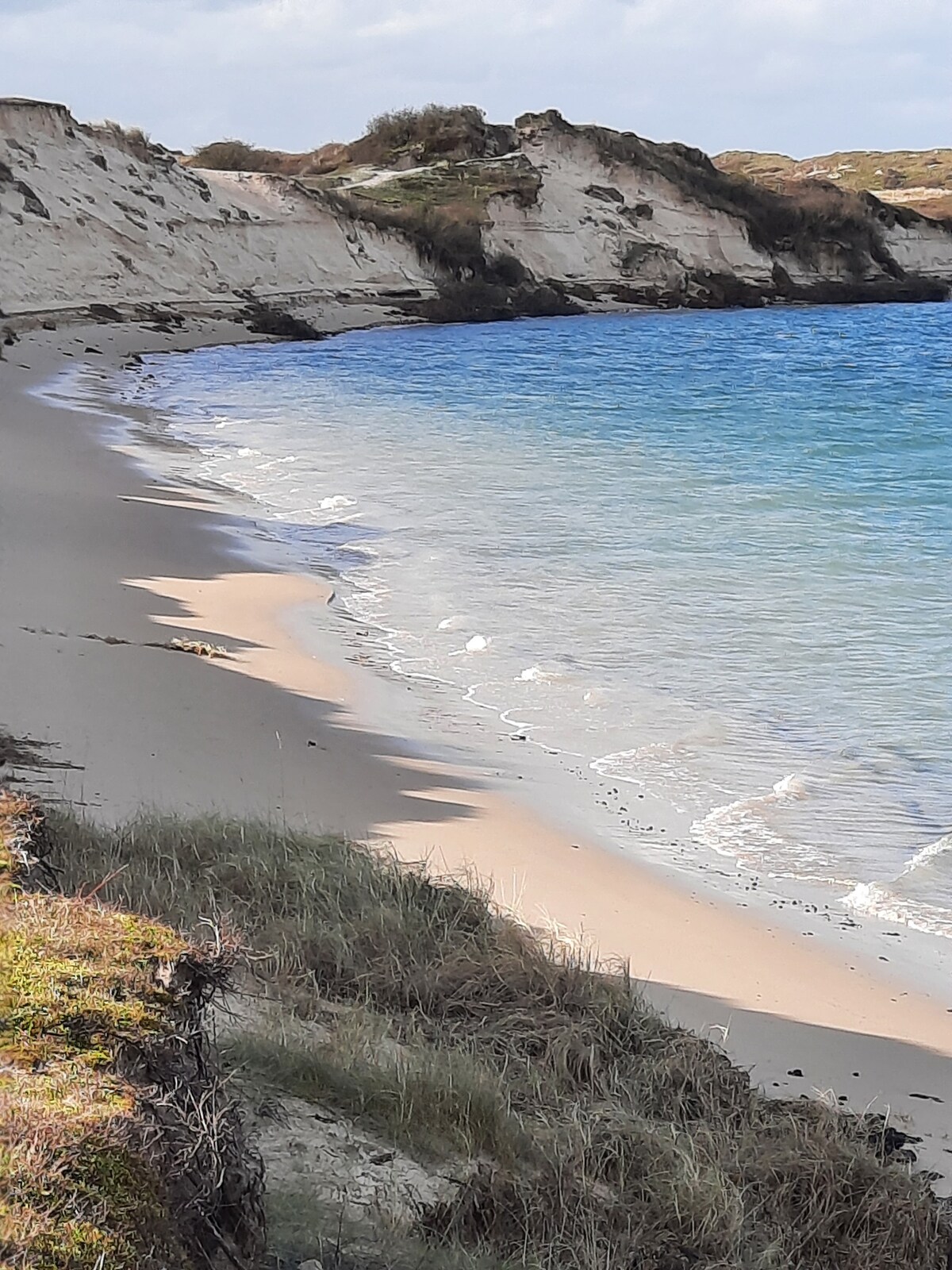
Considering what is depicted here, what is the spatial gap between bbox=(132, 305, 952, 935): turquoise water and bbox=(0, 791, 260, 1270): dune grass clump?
352 cm

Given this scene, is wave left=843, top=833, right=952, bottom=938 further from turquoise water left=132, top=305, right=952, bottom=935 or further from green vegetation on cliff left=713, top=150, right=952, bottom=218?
green vegetation on cliff left=713, top=150, right=952, bottom=218

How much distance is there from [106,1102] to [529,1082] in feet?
5.17

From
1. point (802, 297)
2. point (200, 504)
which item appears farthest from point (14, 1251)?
point (802, 297)

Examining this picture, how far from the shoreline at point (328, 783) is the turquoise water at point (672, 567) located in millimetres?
651

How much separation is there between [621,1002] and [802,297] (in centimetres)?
5467

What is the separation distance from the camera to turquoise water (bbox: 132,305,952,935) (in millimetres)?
6578

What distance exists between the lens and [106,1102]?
2.18 metres

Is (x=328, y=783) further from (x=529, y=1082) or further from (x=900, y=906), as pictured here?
(x=529, y=1082)

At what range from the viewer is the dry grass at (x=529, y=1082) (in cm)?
301

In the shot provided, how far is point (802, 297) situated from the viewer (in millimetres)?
55312

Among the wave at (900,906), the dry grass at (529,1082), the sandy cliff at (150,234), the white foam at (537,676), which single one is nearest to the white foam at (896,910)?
the wave at (900,906)

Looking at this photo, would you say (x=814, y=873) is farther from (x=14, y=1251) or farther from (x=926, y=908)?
(x=14, y=1251)

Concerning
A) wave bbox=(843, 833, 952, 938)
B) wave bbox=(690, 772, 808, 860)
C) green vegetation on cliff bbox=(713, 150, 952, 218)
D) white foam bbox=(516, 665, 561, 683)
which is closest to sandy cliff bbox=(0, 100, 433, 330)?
white foam bbox=(516, 665, 561, 683)

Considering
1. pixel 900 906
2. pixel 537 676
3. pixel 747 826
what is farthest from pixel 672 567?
pixel 900 906
